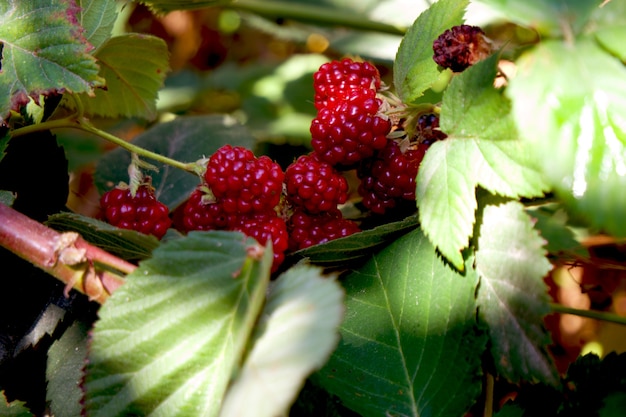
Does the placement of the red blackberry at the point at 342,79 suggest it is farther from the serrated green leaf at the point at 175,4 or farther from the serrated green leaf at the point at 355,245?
the serrated green leaf at the point at 175,4

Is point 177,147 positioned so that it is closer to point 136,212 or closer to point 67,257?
point 136,212

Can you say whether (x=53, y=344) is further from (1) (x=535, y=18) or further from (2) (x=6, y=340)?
(1) (x=535, y=18)

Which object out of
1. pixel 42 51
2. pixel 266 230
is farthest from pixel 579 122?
pixel 42 51

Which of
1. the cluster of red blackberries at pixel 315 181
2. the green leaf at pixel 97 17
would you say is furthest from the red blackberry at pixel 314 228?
the green leaf at pixel 97 17

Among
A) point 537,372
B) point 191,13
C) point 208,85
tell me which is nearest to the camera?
Answer: point 537,372

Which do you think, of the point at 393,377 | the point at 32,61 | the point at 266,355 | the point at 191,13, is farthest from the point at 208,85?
the point at 266,355
